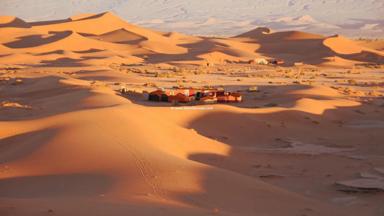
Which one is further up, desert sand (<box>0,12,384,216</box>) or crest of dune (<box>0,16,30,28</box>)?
crest of dune (<box>0,16,30,28</box>)

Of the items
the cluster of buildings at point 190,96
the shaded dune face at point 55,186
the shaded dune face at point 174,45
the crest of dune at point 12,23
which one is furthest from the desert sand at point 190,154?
the crest of dune at point 12,23

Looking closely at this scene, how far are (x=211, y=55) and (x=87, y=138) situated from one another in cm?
5339

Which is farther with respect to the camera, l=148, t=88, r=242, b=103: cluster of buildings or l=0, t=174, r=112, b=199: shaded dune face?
l=148, t=88, r=242, b=103: cluster of buildings

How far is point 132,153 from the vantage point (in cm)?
1171

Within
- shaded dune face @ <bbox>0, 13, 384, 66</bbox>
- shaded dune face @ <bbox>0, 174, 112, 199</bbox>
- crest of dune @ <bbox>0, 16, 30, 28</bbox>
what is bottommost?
shaded dune face @ <bbox>0, 174, 112, 199</bbox>

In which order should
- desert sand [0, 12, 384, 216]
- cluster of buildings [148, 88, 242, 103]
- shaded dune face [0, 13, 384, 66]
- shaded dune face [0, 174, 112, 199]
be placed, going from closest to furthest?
1. desert sand [0, 12, 384, 216]
2. shaded dune face [0, 174, 112, 199]
3. cluster of buildings [148, 88, 242, 103]
4. shaded dune face [0, 13, 384, 66]

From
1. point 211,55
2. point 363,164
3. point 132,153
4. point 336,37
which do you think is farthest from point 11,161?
point 336,37

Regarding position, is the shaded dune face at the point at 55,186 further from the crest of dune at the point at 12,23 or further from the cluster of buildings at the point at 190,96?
the crest of dune at the point at 12,23

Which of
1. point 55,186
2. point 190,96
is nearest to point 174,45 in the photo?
point 190,96

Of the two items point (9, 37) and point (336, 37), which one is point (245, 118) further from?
point (9, 37)

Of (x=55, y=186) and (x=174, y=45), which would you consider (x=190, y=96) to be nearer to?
(x=55, y=186)

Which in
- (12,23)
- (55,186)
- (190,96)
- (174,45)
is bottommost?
(55,186)

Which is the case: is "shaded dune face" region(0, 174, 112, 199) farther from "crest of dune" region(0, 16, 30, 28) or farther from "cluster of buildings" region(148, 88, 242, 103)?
"crest of dune" region(0, 16, 30, 28)

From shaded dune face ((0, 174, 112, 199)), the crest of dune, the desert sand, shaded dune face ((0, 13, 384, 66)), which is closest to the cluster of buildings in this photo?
the desert sand
